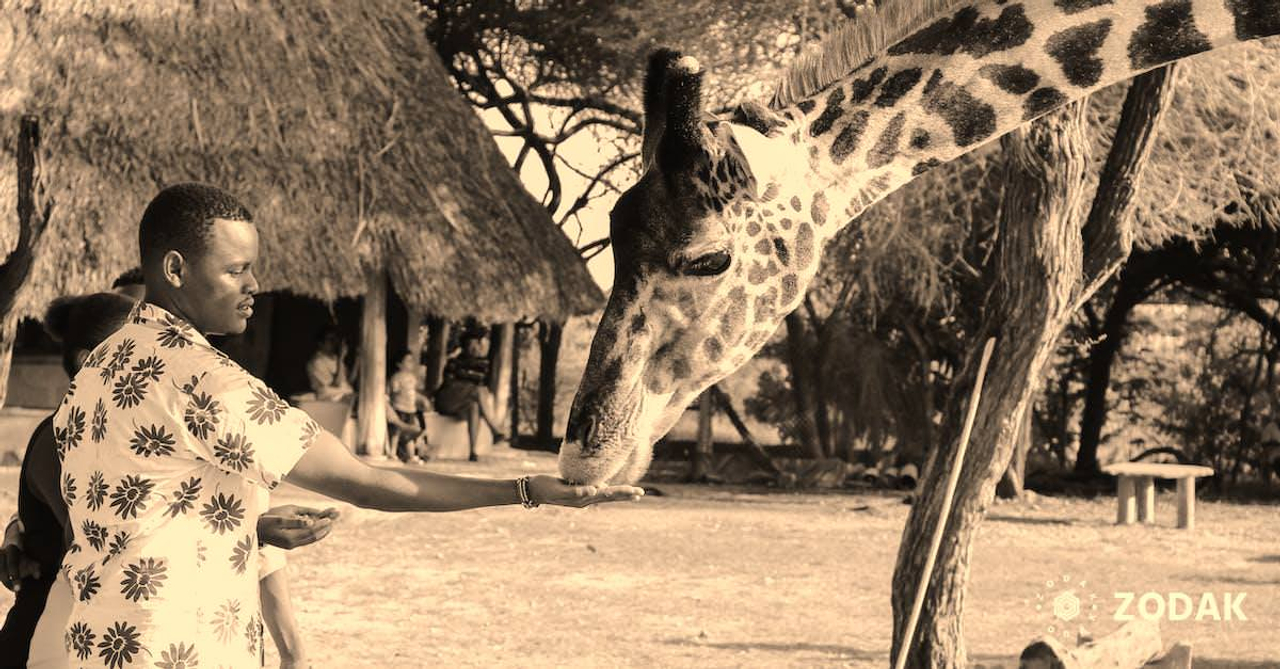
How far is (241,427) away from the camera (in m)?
2.44

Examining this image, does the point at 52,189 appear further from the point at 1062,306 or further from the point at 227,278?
the point at 227,278

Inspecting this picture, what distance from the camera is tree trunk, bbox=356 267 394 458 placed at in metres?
15.7

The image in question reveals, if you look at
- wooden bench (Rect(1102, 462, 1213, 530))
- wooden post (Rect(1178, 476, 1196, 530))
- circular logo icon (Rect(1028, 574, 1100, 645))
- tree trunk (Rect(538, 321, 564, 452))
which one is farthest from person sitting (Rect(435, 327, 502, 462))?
circular logo icon (Rect(1028, 574, 1100, 645))

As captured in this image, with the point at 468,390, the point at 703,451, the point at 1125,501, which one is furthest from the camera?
the point at 703,451

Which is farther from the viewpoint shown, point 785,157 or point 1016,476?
point 1016,476

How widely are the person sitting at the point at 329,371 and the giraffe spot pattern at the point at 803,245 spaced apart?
521 inches

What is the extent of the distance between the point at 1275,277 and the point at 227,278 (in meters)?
16.5

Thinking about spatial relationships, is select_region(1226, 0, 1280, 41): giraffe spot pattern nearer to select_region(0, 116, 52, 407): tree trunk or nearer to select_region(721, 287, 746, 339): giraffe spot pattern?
select_region(721, 287, 746, 339): giraffe spot pattern

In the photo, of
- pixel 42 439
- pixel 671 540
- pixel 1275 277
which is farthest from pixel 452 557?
pixel 1275 277

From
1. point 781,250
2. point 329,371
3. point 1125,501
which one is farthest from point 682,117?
point 329,371

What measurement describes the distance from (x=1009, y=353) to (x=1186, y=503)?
8.59 m

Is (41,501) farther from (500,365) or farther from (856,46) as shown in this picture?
(500,365)

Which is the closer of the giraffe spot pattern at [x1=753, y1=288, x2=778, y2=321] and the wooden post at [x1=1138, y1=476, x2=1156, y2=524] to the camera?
the giraffe spot pattern at [x1=753, y1=288, x2=778, y2=321]
